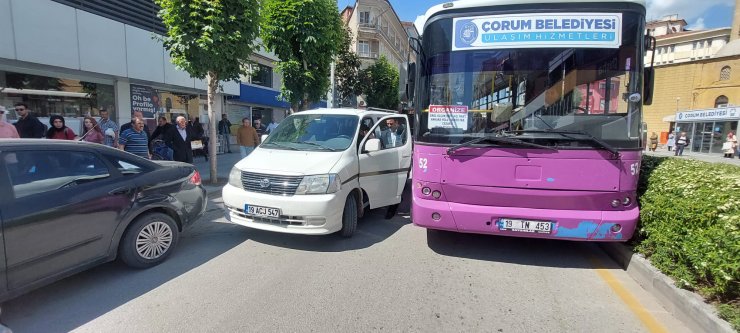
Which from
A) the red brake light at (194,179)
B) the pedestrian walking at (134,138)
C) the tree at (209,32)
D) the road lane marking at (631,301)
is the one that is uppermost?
the tree at (209,32)

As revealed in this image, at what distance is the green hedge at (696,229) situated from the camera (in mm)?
2932

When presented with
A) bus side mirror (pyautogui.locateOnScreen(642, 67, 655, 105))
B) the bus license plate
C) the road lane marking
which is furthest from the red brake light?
bus side mirror (pyautogui.locateOnScreen(642, 67, 655, 105))

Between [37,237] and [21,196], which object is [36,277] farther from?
[21,196]

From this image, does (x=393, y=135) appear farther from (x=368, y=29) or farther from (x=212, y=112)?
(x=368, y=29)

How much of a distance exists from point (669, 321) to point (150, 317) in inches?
172

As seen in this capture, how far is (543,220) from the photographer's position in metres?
4.04

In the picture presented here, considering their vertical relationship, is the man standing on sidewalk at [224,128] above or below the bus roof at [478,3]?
below

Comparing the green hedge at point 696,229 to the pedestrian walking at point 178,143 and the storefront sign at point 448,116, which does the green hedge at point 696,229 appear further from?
the pedestrian walking at point 178,143

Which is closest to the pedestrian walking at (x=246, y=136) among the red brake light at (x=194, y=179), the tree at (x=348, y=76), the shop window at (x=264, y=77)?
the red brake light at (x=194, y=179)

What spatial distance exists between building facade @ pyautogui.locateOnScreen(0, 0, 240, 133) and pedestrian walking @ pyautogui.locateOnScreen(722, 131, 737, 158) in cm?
3124

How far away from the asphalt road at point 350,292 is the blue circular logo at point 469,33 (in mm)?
2561

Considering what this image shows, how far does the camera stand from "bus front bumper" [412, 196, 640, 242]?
3.97m

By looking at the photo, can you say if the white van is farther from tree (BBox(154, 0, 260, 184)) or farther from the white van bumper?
tree (BBox(154, 0, 260, 184))

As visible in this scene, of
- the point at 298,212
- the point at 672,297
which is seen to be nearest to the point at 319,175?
the point at 298,212
